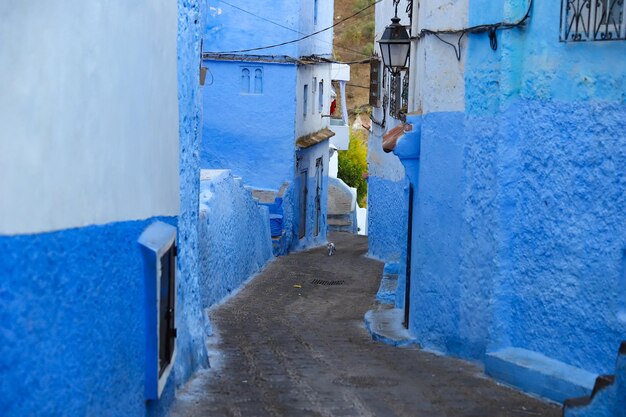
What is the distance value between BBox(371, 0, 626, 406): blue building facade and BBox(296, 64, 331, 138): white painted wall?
1527cm

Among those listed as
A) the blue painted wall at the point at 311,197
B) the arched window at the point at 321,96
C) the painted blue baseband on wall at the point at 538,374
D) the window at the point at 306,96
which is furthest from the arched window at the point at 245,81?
the painted blue baseband on wall at the point at 538,374

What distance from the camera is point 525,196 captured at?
984 centimetres

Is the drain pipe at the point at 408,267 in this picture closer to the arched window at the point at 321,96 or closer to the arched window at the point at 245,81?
the arched window at the point at 245,81

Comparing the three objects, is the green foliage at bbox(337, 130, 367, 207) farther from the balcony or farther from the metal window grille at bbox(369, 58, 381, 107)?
the metal window grille at bbox(369, 58, 381, 107)

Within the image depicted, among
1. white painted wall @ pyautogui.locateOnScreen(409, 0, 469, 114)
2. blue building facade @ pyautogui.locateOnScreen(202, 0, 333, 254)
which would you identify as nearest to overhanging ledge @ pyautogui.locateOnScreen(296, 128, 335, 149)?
blue building facade @ pyautogui.locateOnScreen(202, 0, 333, 254)

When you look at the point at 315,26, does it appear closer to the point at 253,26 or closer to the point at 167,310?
the point at 253,26

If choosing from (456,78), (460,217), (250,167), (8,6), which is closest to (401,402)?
(460,217)

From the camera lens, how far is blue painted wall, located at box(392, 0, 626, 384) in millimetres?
8805

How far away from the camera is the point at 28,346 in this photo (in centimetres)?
464

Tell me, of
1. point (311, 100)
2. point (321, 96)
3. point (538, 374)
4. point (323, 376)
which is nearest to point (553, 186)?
point (538, 374)

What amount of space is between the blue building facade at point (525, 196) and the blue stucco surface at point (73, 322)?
431cm

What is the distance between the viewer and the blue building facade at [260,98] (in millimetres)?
25984

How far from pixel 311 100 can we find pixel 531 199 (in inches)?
811

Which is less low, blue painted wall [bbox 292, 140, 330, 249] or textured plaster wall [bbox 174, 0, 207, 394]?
textured plaster wall [bbox 174, 0, 207, 394]
